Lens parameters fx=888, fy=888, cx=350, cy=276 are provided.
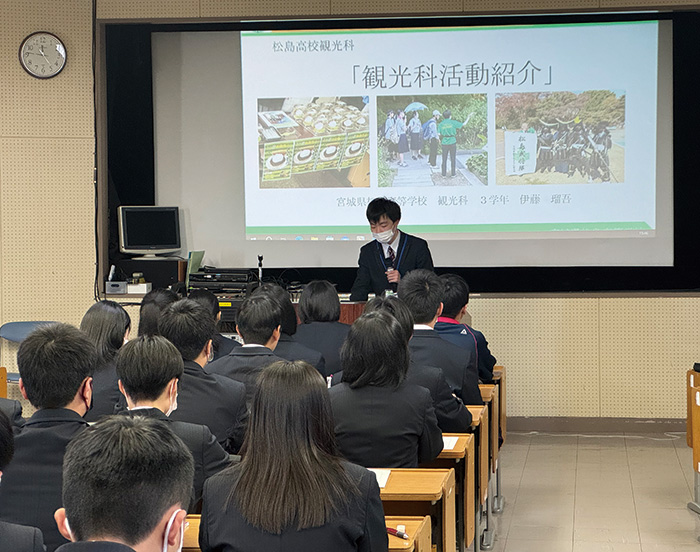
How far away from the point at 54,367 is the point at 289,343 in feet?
5.42

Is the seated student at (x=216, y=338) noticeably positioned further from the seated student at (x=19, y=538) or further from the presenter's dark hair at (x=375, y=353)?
the seated student at (x=19, y=538)

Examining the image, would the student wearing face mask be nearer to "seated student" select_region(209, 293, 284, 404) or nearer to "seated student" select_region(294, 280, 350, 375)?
"seated student" select_region(294, 280, 350, 375)

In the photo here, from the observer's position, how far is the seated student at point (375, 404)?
2834mm

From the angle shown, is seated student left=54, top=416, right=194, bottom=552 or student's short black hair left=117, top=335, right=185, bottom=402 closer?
seated student left=54, top=416, right=194, bottom=552

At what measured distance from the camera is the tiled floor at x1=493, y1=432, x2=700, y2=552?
14.0 feet

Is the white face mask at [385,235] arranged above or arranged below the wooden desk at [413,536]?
above

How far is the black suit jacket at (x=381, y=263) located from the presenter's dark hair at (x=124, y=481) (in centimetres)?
452

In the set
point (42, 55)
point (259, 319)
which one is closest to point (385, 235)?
point (259, 319)

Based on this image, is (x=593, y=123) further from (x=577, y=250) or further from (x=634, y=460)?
(x=634, y=460)

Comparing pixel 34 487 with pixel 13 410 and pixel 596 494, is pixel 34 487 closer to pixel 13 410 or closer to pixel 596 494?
pixel 13 410

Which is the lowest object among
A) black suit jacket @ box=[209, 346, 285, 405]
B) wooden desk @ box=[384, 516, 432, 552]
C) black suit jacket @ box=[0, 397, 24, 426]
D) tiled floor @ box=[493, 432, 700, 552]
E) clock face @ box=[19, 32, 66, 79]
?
tiled floor @ box=[493, 432, 700, 552]

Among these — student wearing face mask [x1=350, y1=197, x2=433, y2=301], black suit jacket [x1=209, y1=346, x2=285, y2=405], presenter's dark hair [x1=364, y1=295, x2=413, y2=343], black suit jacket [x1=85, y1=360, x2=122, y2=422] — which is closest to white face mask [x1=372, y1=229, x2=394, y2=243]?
student wearing face mask [x1=350, y1=197, x2=433, y2=301]

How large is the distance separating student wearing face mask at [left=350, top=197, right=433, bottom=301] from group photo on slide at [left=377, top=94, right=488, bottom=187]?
2.66ft

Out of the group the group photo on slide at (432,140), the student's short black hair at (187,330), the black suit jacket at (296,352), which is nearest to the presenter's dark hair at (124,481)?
the student's short black hair at (187,330)
